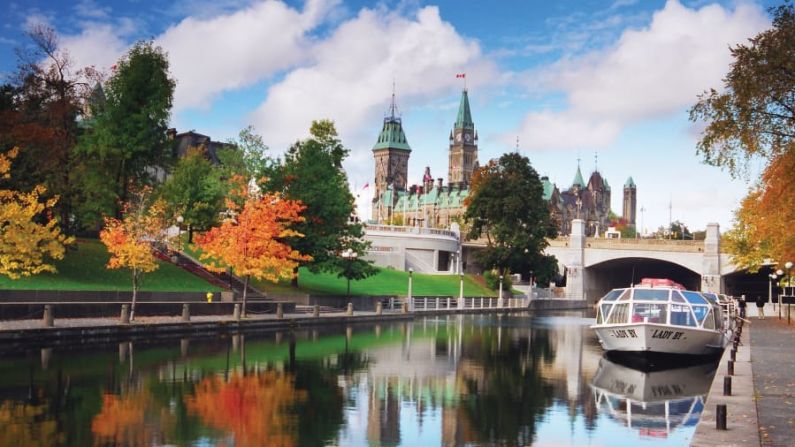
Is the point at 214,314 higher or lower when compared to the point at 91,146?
lower

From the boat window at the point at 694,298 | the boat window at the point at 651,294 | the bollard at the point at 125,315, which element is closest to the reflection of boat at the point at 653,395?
the boat window at the point at 651,294

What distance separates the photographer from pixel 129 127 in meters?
56.1

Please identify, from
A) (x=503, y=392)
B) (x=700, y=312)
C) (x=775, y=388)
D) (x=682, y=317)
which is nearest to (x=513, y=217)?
(x=700, y=312)

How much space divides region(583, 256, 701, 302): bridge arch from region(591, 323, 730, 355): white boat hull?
73.0 m

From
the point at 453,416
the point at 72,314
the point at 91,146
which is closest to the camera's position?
the point at 453,416

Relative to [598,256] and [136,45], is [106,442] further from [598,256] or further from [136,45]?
[598,256]

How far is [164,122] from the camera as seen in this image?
58.6 metres

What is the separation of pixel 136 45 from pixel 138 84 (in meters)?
2.80

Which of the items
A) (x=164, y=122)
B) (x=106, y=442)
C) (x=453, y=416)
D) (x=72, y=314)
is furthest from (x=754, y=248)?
(x=106, y=442)

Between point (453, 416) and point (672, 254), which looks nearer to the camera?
point (453, 416)

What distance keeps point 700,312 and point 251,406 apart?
21684 mm

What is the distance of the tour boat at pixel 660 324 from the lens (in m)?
31.7

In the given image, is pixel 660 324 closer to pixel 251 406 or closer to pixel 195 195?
pixel 251 406

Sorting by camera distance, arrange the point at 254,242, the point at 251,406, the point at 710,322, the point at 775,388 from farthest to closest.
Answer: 1. the point at 254,242
2. the point at 710,322
3. the point at 775,388
4. the point at 251,406
